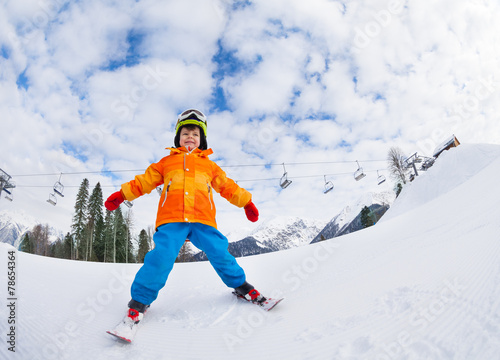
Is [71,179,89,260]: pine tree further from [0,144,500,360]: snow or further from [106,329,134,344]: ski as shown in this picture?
[106,329,134,344]: ski

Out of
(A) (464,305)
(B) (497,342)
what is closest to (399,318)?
(A) (464,305)

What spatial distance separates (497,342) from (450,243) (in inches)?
71.0

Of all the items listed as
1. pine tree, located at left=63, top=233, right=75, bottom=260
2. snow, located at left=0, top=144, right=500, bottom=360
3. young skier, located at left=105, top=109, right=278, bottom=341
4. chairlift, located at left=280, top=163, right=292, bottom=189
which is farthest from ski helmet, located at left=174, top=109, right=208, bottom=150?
pine tree, located at left=63, top=233, right=75, bottom=260

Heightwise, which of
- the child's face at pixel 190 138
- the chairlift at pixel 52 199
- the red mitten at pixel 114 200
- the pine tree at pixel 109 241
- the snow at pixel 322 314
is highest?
the pine tree at pixel 109 241

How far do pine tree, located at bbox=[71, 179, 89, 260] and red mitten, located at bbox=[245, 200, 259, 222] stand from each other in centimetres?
2883

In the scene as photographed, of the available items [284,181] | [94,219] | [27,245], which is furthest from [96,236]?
[284,181]

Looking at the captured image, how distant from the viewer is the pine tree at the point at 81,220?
82.6 feet

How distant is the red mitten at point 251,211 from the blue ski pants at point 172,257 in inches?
20.8

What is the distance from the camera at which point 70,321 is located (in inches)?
69.4

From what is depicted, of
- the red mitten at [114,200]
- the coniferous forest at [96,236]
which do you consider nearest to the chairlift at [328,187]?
the red mitten at [114,200]

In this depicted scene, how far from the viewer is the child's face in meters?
2.81

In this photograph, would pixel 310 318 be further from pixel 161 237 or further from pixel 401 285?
pixel 161 237

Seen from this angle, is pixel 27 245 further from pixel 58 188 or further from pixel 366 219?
pixel 366 219

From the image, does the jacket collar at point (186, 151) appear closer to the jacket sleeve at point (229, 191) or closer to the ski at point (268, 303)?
the jacket sleeve at point (229, 191)
